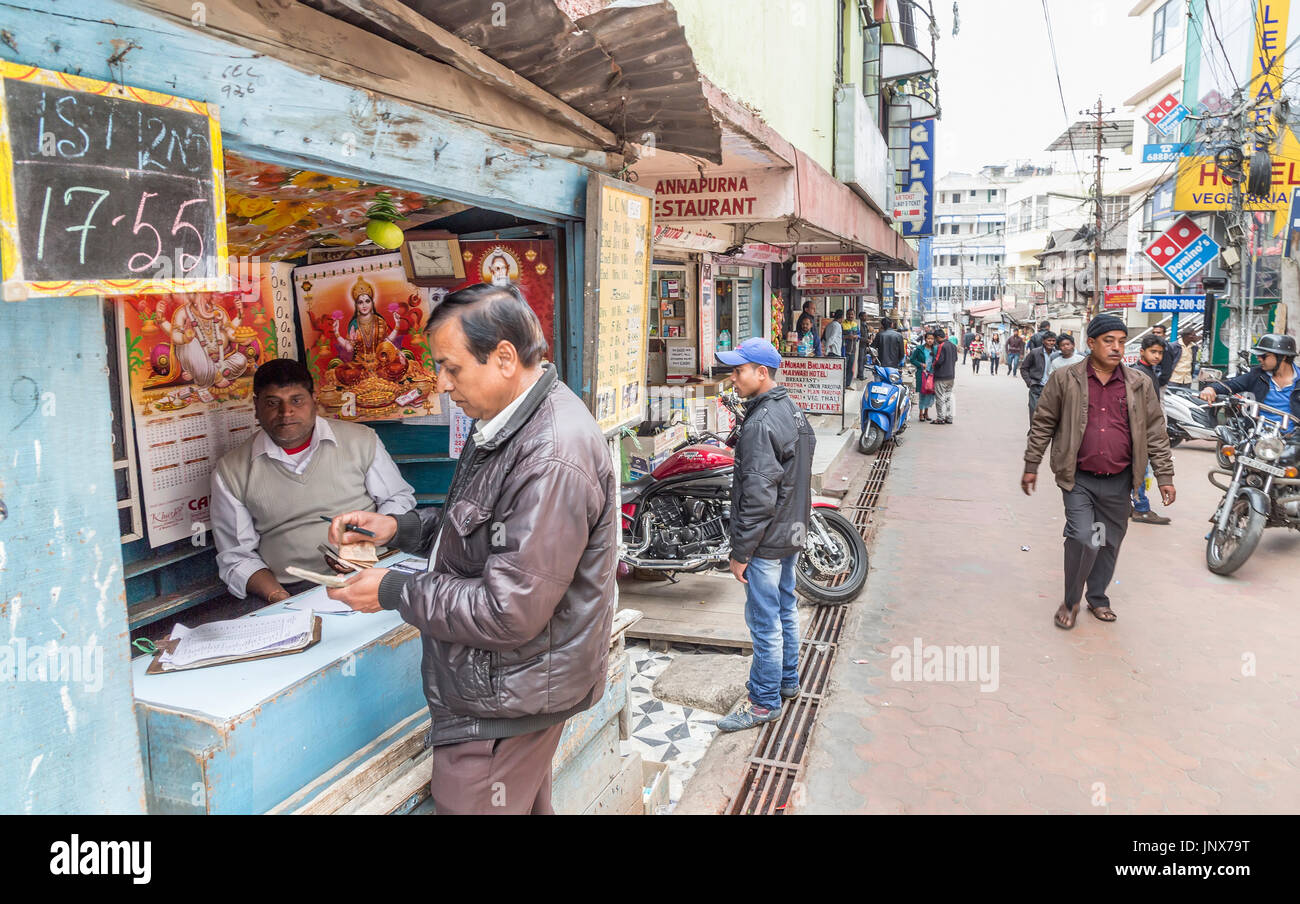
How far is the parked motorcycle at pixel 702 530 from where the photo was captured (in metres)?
5.65

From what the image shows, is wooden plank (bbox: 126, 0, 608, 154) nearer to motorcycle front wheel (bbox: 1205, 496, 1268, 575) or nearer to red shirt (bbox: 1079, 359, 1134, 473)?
red shirt (bbox: 1079, 359, 1134, 473)

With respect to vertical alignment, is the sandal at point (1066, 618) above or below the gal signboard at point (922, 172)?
below

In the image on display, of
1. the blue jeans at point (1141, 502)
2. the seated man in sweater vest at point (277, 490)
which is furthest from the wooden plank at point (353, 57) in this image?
the blue jeans at point (1141, 502)

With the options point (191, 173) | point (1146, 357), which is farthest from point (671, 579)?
point (1146, 357)

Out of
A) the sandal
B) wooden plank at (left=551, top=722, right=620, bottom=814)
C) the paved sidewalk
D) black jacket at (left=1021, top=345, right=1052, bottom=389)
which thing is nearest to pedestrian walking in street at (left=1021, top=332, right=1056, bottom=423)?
black jacket at (left=1021, top=345, right=1052, bottom=389)

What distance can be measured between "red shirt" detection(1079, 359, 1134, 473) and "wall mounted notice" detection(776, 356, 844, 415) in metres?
6.97

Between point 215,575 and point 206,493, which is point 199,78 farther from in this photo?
point 215,575

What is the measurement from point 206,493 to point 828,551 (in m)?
3.94

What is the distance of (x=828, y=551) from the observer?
19.2ft

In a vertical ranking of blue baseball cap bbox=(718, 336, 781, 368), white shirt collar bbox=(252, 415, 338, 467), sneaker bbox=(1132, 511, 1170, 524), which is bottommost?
sneaker bbox=(1132, 511, 1170, 524)

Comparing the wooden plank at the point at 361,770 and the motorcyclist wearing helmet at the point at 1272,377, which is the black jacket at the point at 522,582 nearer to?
the wooden plank at the point at 361,770

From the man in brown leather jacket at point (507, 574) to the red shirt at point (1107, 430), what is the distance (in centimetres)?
418

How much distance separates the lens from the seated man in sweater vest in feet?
10.5

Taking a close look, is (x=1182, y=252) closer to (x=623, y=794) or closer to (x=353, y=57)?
(x=623, y=794)
